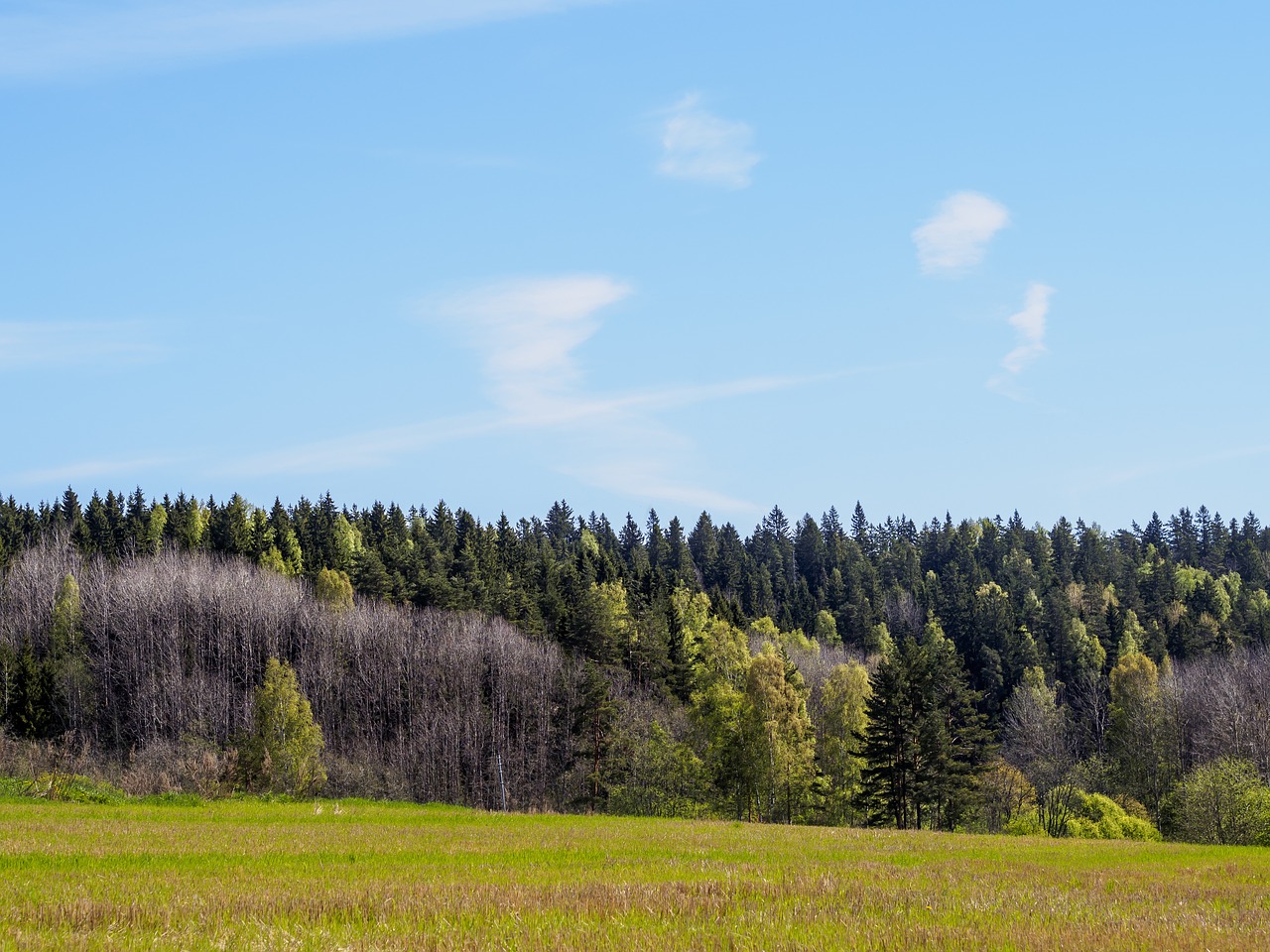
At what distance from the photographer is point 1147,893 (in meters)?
19.0

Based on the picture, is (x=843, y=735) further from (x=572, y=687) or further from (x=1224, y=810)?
(x=1224, y=810)

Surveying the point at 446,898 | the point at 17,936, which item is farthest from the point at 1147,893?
the point at 17,936

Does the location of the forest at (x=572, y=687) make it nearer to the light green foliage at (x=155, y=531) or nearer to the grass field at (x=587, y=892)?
the light green foliage at (x=155, y=531)

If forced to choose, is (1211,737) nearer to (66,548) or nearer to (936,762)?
(936,762)

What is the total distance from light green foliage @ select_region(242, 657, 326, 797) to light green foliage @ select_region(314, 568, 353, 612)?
40953 mm

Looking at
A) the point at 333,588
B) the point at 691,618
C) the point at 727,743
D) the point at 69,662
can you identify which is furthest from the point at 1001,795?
the point at 69,662

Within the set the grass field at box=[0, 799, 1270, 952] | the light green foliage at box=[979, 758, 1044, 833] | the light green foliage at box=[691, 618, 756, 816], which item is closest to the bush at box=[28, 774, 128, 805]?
the grass field at box=[0, 799, 1270, 952]

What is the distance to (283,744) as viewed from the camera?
71.1 m

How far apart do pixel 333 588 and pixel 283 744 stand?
4876 centimetres

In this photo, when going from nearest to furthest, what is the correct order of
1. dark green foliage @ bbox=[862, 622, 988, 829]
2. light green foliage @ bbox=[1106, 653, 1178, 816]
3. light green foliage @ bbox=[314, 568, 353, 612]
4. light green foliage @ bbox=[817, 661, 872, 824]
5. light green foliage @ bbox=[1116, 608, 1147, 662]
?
dark green foliage @ bbox=[862, 622, 988, 829] < light green foliage @ bbox=[817, 661, 872, 824] < light green foliage @ bbox=[1106, 653, 1178, 816] < light green foliage @ bbox=[314, 568, 353, 612] < light green foliage @ bbox=[1116, 608, 1147, 662]

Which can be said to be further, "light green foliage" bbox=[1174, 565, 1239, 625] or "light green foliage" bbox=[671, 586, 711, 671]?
"light green foliage" bbox=[1174, 565, 1239, 625]

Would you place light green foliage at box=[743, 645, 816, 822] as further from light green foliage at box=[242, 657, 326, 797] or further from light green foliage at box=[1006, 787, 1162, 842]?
light green foliage at box=[242, 657, 326, 797]

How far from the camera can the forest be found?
74688 mm

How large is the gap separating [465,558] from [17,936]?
392 ft
